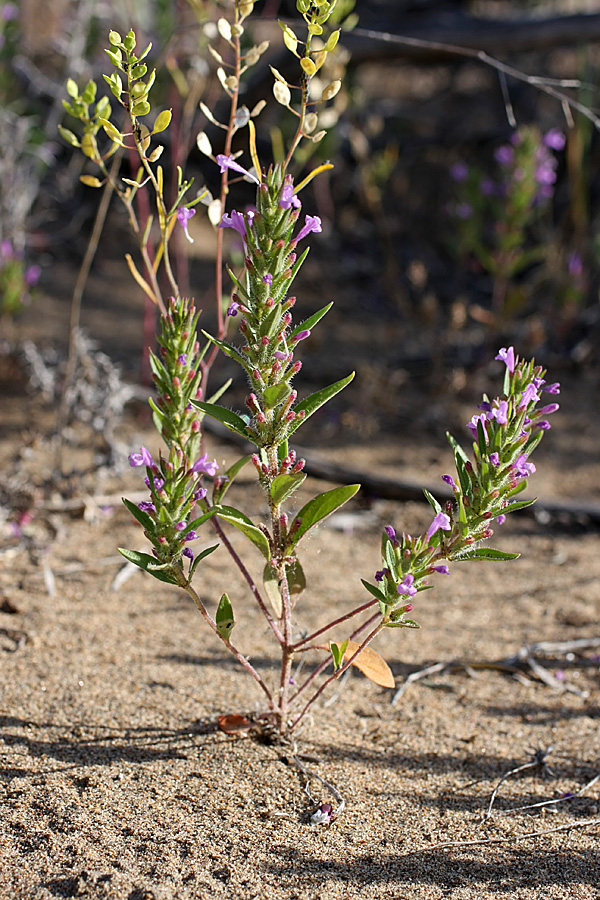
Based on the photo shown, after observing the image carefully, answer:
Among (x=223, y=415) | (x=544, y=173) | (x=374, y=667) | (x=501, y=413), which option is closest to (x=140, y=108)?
(x=223, y=415)

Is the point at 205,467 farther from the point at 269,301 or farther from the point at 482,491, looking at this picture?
the point at 482,491

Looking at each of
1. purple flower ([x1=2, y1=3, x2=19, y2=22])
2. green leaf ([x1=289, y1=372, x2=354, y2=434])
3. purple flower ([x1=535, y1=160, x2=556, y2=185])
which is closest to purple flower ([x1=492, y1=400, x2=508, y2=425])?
green leaf ([x1=289, y1=372, x2=354, y2=434])

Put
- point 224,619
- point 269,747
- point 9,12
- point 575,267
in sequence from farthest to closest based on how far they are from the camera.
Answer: point 575,267 < point 9,12 < point 269,747 < point 224,619

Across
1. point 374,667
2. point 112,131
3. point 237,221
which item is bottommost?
point 374,667

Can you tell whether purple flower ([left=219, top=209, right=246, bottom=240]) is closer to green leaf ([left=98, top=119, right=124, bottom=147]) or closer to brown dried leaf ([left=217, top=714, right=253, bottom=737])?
green leaf ([left=98, top=119, right=124, bottom=147])

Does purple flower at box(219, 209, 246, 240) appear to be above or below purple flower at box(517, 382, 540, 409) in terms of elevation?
above

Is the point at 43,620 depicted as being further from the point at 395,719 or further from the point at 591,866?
the point at 591,866
